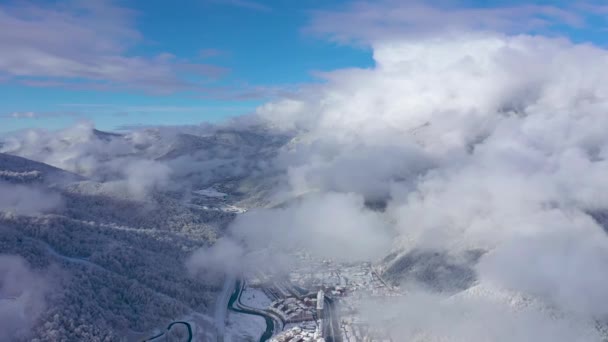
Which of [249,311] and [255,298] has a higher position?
[249,311]

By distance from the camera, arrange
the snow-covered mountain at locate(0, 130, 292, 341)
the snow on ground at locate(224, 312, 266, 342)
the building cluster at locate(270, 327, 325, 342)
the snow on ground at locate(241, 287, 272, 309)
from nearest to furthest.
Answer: the snow-covered mountain at locate(0, 130, 292, 341), the building cluster at locate(270, 327, 325, 342), the snow on ground at locate(224, 312, 266, 342), the snow on ground at locate(241, 287, 272, 309)

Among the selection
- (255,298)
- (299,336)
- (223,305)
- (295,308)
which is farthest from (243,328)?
(255,298)

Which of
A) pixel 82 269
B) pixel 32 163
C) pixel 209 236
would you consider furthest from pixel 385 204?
pixel 32 163

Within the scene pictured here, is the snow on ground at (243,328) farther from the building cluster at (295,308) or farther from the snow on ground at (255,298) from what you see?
the snow on ground at (255,298)

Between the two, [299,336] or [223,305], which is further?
[223,305]

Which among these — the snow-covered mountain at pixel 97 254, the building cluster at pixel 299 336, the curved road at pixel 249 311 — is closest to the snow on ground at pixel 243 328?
the curved road at pixel 249 311

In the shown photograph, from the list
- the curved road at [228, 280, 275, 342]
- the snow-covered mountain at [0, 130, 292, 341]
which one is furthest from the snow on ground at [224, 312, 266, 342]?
the snow-covered mountain at [0, 130, 292, 341]

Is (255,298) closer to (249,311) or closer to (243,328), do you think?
(249,311)

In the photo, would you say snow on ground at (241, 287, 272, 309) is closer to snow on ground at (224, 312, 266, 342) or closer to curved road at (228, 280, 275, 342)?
curved road at (228, 280, 275, 342)
